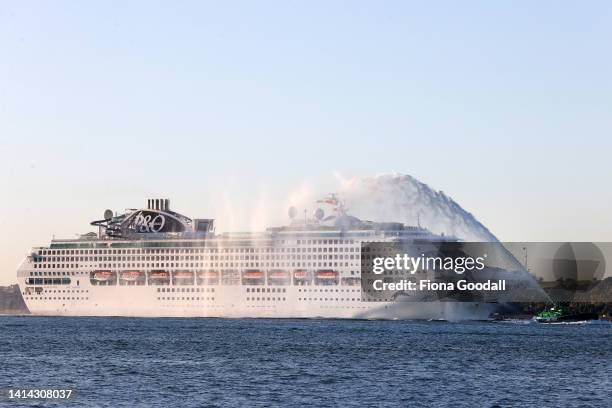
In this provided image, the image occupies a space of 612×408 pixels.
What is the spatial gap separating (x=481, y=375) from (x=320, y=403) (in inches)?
634

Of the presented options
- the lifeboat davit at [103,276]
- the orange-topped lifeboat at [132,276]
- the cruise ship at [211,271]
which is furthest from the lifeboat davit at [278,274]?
the lifeboat davit at [103,276]

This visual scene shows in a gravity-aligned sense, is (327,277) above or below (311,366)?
above

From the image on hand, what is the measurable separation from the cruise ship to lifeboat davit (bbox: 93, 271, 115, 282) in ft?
0.41

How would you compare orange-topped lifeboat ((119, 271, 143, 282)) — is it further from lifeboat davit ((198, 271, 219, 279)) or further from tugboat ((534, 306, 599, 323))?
tugboat ((534, 306, 599, 323))

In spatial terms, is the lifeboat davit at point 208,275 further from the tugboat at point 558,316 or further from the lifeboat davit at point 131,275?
the tugboat at point 558,316

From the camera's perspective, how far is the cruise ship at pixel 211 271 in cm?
13362

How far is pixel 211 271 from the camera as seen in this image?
479ft

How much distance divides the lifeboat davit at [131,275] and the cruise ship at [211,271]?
12cm

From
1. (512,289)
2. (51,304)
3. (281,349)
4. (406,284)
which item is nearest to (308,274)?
(406,284)

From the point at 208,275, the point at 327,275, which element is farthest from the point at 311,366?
the point at 208,275

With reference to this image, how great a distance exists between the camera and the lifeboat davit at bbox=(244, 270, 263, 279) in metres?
140

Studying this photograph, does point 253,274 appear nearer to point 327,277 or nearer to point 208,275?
point 208,275

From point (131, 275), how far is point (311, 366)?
269 ft

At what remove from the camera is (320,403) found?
55.5 meters
